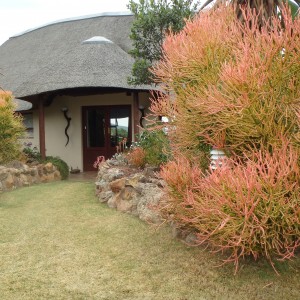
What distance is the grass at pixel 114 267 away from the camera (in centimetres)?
366

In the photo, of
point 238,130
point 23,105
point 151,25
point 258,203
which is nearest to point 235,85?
point 238,130

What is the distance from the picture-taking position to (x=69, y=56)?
41.4ft

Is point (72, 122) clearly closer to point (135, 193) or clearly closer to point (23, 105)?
point (23, 105)

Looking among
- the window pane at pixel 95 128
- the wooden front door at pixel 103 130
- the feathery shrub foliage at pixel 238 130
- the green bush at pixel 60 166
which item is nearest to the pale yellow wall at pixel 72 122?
the wooden front door at pixel 103 130

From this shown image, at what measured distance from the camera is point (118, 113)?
541 inches

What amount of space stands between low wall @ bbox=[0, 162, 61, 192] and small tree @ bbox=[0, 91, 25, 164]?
0.30 metres

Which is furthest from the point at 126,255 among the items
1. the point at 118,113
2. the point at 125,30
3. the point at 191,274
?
the point at 125,30

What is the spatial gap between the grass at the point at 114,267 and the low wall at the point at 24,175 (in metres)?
3.51

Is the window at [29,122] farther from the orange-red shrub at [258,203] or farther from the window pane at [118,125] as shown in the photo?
the orange-red shrub at [258,203]

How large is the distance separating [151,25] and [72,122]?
19.2 ft

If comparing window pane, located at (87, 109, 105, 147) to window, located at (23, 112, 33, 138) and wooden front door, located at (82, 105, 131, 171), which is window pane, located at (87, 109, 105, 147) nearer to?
wooden front door, located at (82, 105, 131, 171)

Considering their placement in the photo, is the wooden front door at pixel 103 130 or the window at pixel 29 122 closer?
the wooden front door at pixel 103 130

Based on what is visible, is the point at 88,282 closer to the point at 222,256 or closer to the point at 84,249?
the point at 84,249

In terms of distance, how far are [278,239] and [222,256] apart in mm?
1150
